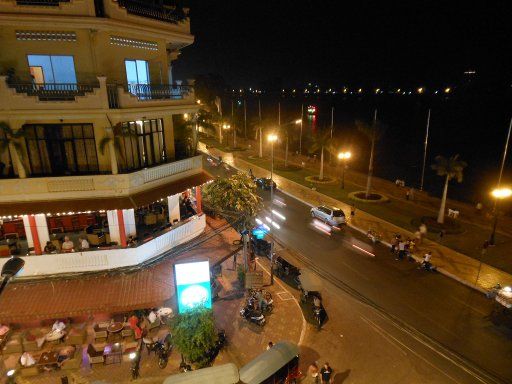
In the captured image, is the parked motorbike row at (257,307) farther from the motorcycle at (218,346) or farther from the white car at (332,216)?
the white car at (332,216)

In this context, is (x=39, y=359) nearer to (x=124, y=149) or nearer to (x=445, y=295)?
(x=124, y=149)

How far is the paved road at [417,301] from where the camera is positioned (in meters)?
17.6

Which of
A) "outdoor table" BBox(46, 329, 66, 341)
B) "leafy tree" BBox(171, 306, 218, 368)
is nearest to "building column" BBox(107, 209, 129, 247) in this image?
"outdoor table" BBox(46, 329, 66, 341)

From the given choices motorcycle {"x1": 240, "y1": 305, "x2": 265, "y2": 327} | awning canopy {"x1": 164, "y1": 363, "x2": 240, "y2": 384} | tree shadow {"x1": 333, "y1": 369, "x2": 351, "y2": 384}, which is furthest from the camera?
motorcycle {"x1": 240, "y1": 305, "x2": 265, "y2": 327}

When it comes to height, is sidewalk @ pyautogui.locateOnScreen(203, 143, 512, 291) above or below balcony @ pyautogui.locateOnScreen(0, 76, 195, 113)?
below

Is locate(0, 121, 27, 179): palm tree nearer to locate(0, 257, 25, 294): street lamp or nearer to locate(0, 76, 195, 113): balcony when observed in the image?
locate(0, 76, 195, 113): balcony

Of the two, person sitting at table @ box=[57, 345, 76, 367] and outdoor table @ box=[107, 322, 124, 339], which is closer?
person sitting at table @ box=[57, 345, 76, 367]

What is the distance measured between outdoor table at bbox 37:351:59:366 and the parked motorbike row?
934 cm

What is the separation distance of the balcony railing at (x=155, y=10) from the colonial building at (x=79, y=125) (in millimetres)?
57

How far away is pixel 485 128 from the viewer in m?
112

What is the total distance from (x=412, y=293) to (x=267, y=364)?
42.6 feet

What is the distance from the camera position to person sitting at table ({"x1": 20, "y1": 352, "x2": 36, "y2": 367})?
16.0m

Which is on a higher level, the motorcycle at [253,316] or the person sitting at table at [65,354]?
the person sitting at table at [65,354]

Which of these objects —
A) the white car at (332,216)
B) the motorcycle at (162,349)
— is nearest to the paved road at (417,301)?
the white car at (332,216)
